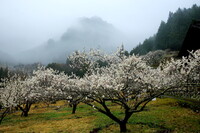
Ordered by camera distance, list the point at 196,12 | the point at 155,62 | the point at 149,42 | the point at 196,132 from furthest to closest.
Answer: the point at 149,42 → the point at 196,12 → the point at 155,62 → the point at 196,132

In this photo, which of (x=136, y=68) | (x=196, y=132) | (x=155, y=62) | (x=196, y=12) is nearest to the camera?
(x=196, y=132)

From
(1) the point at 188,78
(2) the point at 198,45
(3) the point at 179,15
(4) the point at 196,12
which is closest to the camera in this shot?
(1) the point at 188,78

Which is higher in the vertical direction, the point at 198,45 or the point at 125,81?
the point at 198,45

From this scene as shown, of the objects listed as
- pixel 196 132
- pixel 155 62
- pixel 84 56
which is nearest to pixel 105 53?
pixel 84 56

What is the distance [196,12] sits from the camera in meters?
84.7

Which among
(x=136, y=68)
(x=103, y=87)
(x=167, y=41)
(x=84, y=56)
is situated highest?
(x=167, y=41)

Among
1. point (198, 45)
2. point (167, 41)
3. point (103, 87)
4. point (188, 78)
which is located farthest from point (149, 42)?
point (103, 87)

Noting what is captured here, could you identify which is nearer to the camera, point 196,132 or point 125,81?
point 196,132

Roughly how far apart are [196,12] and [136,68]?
311 feet

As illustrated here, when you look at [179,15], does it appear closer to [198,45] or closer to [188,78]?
[198,45]

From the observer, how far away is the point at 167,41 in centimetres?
9294

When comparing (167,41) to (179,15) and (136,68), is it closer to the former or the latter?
(179,15)

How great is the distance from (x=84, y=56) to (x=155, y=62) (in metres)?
70.0

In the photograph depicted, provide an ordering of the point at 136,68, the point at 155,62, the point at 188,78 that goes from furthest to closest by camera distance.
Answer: the point at 155,62, the point at 188,78, the point at 136,68
